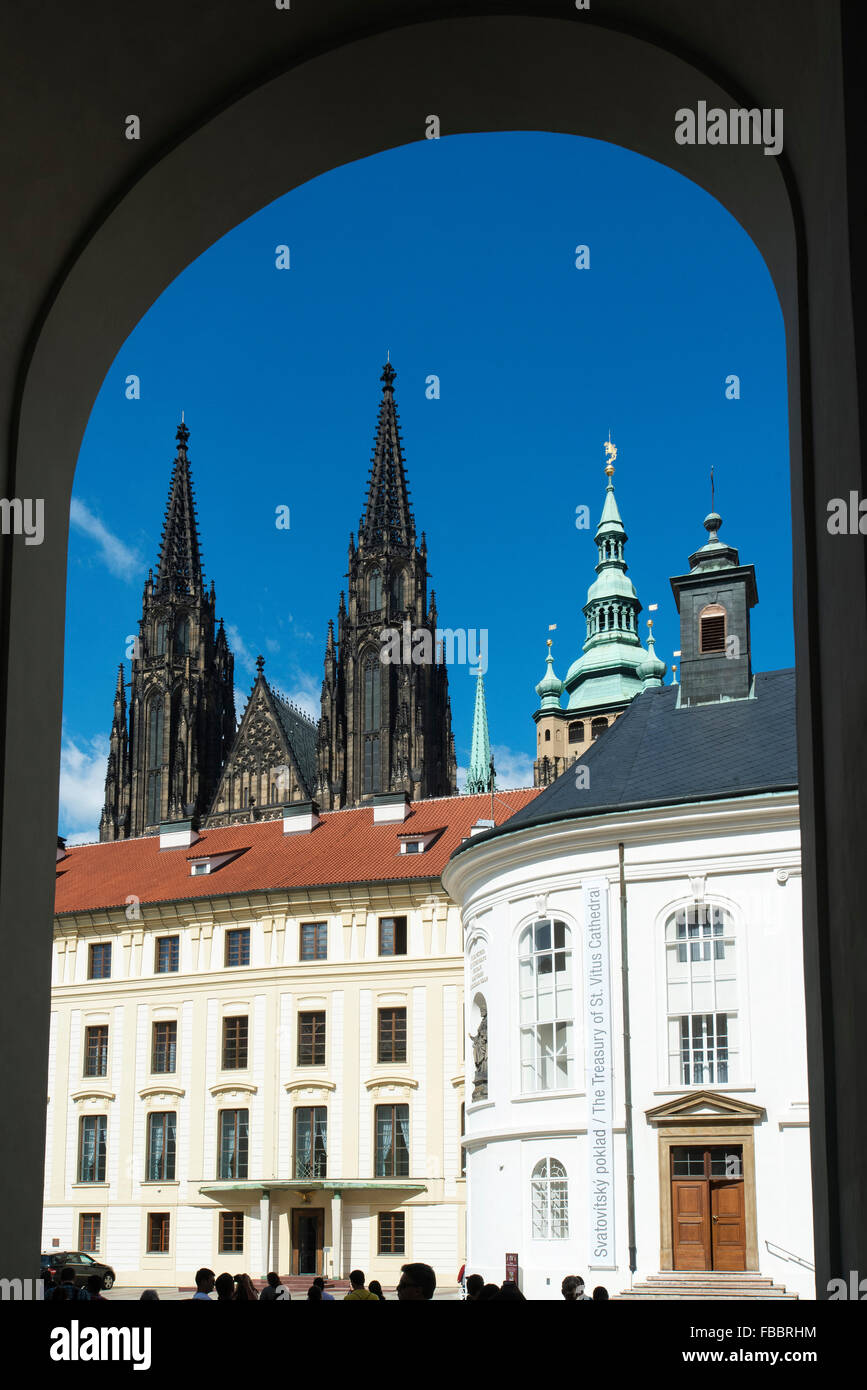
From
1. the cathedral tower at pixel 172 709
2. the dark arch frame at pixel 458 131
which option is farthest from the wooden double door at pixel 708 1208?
the cathedral tower at pixel 172 709

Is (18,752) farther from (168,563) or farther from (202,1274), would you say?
(168,563)

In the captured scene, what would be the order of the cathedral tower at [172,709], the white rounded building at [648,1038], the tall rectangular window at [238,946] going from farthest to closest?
the cathedral tower at [172,709] < the tall rectangular window at [238,946] < the white rounded building at [648,1038]

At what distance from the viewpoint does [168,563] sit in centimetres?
10319

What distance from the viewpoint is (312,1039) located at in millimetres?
40875

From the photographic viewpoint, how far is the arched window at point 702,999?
84.2ft

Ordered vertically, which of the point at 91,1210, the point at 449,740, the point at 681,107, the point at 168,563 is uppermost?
the point at 168,563

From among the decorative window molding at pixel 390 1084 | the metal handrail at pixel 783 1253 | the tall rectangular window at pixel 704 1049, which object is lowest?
the metal handrail at pixel 783 1253

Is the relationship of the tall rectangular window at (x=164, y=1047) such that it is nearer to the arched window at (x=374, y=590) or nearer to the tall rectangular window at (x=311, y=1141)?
the tall rectangular window at (x=311, y=1141)

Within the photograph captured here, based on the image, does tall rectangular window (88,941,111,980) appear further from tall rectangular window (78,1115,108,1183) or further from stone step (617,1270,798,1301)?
stone step (617,1270,798,1301)

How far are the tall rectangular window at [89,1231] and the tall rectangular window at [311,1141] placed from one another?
6.70 meters

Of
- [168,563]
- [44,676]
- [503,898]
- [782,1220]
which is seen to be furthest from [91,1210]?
[168,563]

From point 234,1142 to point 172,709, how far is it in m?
60.2

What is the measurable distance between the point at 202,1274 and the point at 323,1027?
3114cm

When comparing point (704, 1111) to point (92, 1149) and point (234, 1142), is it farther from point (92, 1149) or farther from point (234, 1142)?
point (92, 1149)
